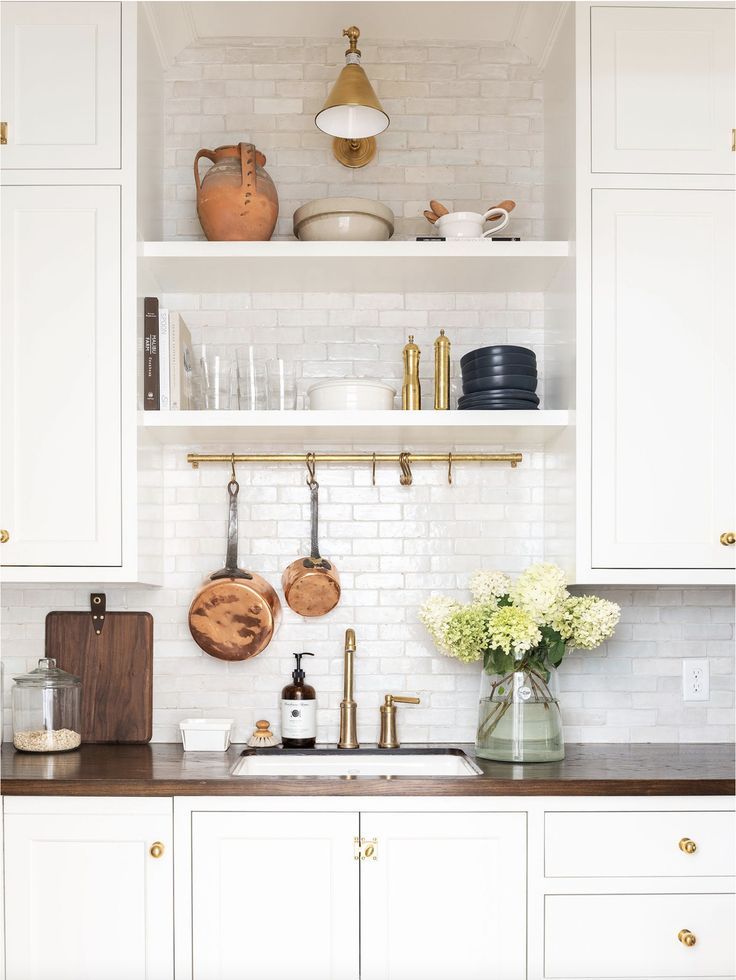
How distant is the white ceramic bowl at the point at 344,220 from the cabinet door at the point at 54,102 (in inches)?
19.9

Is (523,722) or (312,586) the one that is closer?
(523,722)

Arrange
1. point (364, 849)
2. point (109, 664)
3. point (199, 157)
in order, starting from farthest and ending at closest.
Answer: point (109, 664)
point (199, 157)
point (364, 849)

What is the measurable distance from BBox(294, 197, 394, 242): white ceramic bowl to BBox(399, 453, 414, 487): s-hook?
0.59 meters

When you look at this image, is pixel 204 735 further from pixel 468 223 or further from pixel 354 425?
pixel 468 223

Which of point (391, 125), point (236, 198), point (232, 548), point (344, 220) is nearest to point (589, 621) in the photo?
point (232, 548)

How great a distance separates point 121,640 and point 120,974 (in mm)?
859

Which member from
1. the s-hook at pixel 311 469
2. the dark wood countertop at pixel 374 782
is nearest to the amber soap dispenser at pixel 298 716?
the dark wood countertop at pixel 374 782

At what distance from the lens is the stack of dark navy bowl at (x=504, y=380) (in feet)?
7.90

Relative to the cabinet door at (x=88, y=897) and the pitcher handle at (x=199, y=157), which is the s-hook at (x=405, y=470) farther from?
the cabinet door at (x=88, y=897)

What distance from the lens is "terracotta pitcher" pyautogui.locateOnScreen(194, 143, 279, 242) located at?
2.46m

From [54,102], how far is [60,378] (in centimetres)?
69

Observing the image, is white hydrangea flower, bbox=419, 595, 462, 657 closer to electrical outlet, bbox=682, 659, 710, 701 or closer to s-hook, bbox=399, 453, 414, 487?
s-hook, bbox=399, 453, 414, 487

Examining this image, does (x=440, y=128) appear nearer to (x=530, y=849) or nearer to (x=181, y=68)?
(x=181, y=68)

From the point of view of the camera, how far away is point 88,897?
210 cm
